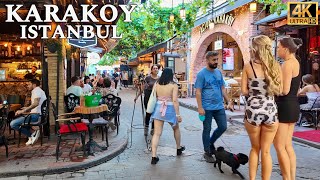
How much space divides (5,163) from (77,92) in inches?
130

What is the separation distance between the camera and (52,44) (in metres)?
8.19

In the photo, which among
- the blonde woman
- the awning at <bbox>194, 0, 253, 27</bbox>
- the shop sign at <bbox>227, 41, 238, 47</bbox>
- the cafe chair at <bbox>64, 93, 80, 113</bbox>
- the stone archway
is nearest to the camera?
the blonde woman

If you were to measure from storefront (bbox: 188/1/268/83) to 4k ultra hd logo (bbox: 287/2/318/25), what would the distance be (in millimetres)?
4580

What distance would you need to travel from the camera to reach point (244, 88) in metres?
4.07

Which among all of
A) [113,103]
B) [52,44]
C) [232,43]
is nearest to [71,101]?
[113,103]

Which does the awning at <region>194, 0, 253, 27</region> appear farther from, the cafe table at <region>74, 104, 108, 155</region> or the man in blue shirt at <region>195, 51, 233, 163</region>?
the cafe table at <region>74, 104, 108, 155</region>

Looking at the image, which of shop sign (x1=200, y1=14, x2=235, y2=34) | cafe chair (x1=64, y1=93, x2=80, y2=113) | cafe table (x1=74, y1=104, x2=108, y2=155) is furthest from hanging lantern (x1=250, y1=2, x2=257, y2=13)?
cafe table (x1=74, y1=104, x2=108, y2=155)

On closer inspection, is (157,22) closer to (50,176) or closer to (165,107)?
(165,107)

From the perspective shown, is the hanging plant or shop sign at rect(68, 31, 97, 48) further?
shop sign at rect(68, 31, 97, 48)

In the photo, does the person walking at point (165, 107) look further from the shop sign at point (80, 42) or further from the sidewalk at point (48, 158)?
the shop sign at point (80, 42)

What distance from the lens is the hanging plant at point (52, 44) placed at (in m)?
8.12

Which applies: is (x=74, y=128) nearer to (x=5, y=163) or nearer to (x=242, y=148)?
(x=5, y=163)

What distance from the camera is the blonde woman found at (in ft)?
12.8

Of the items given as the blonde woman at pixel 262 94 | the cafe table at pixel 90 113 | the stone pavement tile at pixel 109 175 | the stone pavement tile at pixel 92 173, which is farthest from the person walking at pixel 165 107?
the blonde woman at pixel 262 94
